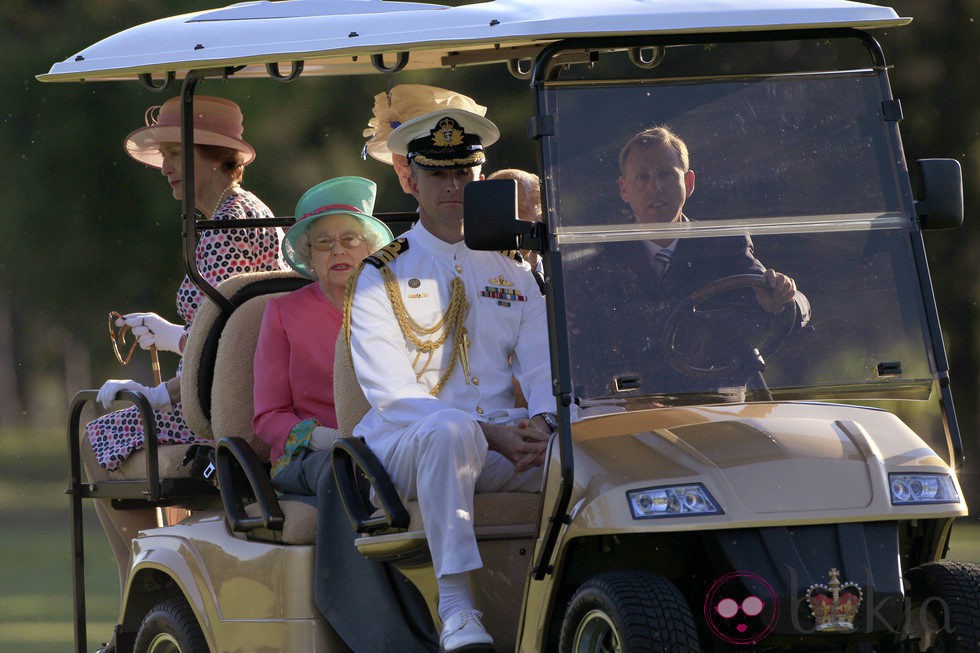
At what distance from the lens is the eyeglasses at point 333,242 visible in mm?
5531

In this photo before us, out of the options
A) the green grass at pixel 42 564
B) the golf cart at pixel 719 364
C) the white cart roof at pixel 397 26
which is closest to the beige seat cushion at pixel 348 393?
the golf cart at pixel 719 364

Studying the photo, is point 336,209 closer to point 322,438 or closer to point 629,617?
point 322,438

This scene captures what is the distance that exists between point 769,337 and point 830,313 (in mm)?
167

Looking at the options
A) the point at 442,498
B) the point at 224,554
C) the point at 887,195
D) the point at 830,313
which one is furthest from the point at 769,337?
the point at 224,554

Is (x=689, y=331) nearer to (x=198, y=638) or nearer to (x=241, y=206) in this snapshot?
(x=198, y=638)

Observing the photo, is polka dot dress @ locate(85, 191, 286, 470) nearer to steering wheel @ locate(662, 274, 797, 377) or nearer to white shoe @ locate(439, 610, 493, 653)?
white shoe @ locate(439, 610, 493, 653)

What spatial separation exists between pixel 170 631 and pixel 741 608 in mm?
2144

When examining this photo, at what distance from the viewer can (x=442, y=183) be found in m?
4.93

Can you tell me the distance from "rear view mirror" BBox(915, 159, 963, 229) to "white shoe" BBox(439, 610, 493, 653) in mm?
1437

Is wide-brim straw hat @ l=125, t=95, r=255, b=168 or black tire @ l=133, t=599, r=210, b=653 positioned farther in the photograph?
wide-brim straw hat @ l=125, t=95, r=255, b=168

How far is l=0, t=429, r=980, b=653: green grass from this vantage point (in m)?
9.04

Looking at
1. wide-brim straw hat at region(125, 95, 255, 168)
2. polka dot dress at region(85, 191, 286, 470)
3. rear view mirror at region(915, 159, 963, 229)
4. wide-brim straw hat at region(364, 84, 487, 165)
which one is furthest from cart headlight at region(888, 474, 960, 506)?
wide-brim straw hat at region(125, 95, 255, 168)

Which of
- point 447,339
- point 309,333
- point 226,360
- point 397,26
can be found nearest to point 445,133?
point 447,339

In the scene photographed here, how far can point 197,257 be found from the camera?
241 inches
